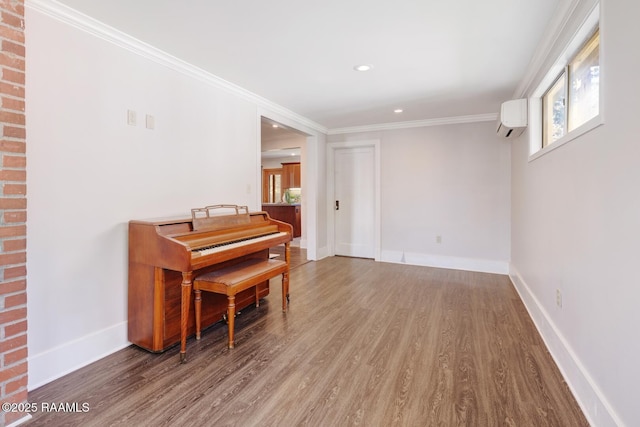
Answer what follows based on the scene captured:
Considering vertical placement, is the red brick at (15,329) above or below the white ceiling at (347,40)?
below

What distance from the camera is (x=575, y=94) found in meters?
2.09

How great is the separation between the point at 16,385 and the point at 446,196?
4.72 metres

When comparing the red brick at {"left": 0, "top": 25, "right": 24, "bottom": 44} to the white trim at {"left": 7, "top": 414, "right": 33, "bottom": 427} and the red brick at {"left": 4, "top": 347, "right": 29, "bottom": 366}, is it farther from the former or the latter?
the white trim at {"left": 7, "top": 414, "right": 33, "bottom": 427}

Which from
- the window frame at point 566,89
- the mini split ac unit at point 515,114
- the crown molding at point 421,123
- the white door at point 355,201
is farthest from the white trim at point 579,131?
the white door at point 355,201

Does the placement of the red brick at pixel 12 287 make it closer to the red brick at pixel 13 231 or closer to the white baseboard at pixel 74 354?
the red brick at pixel 13 231

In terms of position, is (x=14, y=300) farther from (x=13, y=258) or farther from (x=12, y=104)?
(x=12, y=104)

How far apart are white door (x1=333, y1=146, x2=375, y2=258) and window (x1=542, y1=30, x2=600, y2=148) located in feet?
9.04

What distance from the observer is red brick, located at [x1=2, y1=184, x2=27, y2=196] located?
4.88 feet

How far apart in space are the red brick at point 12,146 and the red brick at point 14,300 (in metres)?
0.71

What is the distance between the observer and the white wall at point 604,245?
47.5 inches

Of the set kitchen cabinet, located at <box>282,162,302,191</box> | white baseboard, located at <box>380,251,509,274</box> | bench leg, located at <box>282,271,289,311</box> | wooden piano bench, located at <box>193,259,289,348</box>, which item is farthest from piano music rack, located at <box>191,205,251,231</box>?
kitchen cabinet, located at <box>282,162,302,191</box>

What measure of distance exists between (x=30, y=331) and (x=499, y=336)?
10.3ft

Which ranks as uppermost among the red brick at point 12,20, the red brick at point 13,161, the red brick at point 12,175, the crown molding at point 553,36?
the crown molding at point 553,36

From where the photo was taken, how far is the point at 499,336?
240cm
